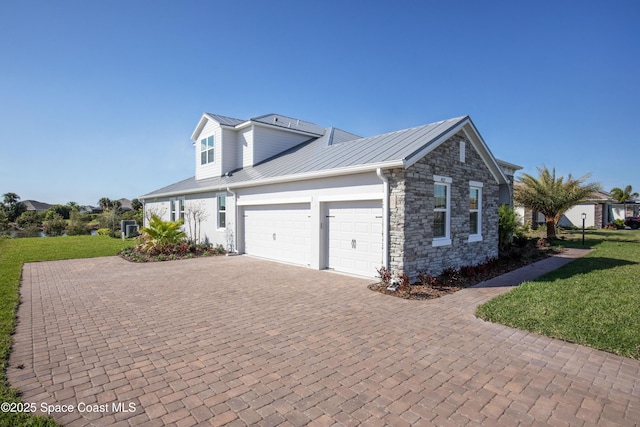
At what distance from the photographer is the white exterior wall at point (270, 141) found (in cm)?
1684

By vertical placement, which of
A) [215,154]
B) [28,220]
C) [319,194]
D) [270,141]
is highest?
[270,141]

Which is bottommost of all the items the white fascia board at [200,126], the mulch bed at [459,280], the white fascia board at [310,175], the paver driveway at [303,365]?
the paver driveway at [303,365]

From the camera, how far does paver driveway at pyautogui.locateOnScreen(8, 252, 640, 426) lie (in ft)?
10.3

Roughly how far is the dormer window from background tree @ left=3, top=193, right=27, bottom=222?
4699cm

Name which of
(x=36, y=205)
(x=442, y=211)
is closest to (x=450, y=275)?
(x=442, y=211)

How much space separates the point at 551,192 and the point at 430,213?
1582 centimetres

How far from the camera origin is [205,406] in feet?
10.5

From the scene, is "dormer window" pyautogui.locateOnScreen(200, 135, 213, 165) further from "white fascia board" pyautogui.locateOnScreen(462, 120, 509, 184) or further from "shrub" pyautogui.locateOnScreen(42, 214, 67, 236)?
"shrub" pyautogui.locateOnScreen(42, 214, 67, 236)

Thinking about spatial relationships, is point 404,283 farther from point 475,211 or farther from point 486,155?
point 486,155

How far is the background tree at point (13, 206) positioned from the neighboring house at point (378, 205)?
52.0 metres

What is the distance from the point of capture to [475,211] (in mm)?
11148

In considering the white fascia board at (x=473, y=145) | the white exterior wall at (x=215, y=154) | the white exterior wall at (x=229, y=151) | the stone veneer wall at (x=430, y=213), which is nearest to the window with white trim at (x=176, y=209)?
the white exterior wall at (x=215, y=154)

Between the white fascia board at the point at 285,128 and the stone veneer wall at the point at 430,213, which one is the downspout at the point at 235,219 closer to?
the white fascia board at the point at 285,128

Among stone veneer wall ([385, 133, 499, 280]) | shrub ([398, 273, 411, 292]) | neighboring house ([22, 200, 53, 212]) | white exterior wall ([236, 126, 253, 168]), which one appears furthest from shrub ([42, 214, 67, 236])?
neighboring house ([22, 200, 53, 212])
